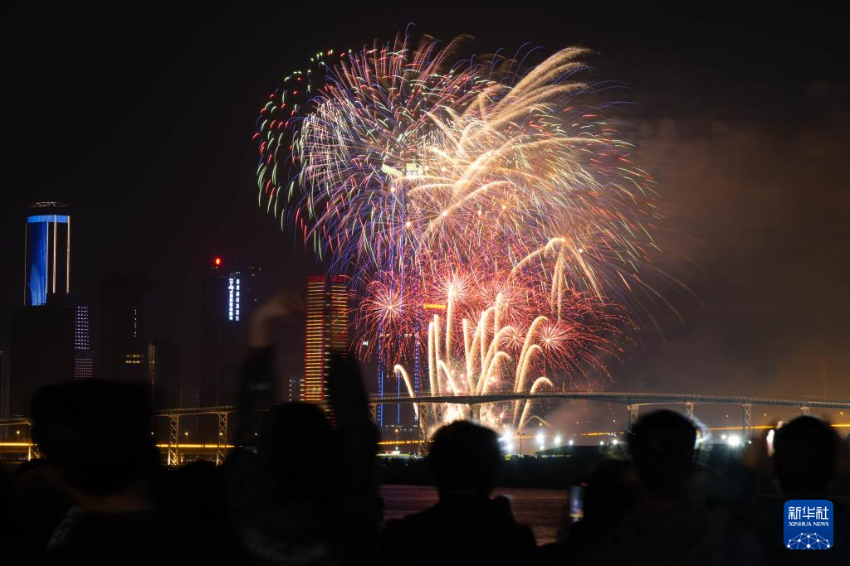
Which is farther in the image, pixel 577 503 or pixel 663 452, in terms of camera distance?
pixel 577 503

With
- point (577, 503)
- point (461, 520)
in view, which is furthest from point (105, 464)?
point (577, 503)

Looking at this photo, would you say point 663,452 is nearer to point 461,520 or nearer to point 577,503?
point 461,520

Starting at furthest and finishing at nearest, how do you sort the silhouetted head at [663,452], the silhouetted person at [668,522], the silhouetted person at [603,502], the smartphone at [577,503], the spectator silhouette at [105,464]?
the smartphone at [577,503]
the silhouetted person at [603,502]
the silhouetted head at [663,452]
the silhouetted person at [668,522]
the spectator silhouette at [105,464]

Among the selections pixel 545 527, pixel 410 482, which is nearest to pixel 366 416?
pixel 545 527

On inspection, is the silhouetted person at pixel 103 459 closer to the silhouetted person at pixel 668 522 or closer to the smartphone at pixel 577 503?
the silhouetted person at pixel 668 522

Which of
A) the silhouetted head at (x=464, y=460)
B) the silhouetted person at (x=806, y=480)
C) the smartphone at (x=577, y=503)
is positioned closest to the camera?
the silhouetted head at (x=464, y=460)

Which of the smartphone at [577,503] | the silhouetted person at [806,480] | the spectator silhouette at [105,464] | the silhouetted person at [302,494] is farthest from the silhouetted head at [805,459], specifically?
the spectator silhouette at [105,464]
